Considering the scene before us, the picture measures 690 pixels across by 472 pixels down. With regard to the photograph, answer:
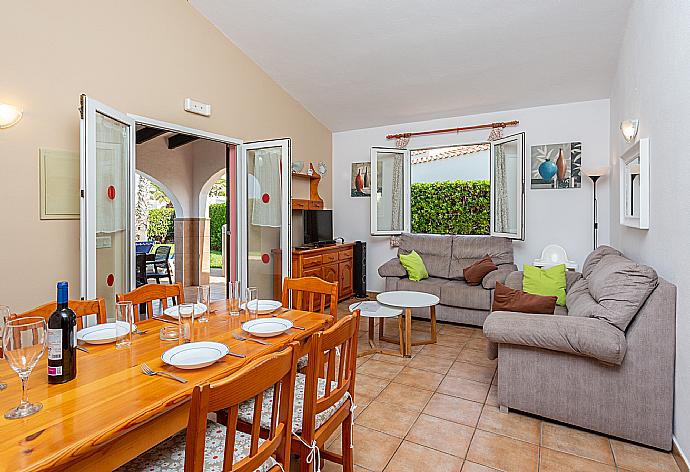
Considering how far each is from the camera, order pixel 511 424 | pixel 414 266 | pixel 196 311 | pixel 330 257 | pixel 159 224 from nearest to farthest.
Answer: pixel 196 311 < pixel 511 424 < pixel 414 266 < pixel 330 257 < pixel 159 224

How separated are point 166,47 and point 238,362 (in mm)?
3516

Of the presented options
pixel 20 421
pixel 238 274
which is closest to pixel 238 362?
pixel 20 421

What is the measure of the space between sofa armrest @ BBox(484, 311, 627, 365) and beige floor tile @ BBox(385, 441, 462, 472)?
0.80 m

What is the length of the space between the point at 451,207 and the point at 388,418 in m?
4.41

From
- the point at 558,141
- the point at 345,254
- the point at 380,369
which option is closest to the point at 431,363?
the point at 380,369

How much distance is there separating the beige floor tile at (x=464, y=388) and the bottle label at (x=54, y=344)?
2513 millimetres

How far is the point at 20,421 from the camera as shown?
1117 mm

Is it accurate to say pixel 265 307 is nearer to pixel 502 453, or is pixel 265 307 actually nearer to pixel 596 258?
pixel 502 453

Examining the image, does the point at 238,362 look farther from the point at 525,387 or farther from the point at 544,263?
the point at 544,263

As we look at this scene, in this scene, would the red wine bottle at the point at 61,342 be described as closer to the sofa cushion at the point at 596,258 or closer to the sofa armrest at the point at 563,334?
the sofa armrest at the point at 563,334

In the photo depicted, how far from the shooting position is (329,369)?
165cm

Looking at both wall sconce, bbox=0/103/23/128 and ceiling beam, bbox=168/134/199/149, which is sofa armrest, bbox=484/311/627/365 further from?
ceiling beam, bbox=168/134/199/149

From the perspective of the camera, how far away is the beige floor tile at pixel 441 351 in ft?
12.6

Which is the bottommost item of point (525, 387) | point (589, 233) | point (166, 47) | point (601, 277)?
point (525, 387)
